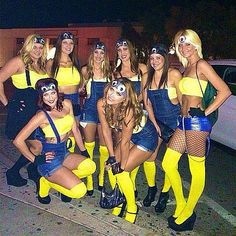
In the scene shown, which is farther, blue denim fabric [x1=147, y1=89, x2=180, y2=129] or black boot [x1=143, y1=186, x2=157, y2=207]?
black boot [x1=143, y1=186, x2=157, y2=207]

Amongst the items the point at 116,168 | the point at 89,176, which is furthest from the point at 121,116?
the point at 89,176

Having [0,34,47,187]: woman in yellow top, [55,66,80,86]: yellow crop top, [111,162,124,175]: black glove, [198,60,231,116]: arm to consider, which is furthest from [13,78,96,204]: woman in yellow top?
[198,60,231,116]: arm

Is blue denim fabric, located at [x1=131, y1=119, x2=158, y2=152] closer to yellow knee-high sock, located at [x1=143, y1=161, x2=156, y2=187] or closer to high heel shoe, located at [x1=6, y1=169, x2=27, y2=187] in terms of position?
yellow knee-high sock, located at [x1=143, y1=161, x2=156, y2=187]

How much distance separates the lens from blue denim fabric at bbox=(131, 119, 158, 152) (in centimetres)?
385

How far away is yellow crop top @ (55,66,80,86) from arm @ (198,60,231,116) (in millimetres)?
1657

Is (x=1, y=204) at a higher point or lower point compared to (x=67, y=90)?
lower

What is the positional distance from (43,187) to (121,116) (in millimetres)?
1217

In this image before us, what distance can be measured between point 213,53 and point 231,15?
94.5 inches

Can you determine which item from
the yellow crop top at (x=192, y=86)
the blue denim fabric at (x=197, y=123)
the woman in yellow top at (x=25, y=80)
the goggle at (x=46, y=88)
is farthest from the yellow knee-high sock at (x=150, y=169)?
the goggle at (x=46, y=88)

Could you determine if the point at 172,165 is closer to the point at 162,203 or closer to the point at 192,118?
the point at 192,118

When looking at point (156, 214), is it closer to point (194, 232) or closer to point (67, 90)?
point (194, 232)

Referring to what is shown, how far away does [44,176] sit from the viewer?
12.6 feet

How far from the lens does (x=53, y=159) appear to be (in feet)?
12.5

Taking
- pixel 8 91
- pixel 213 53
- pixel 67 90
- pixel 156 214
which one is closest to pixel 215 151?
pixel 156 214
